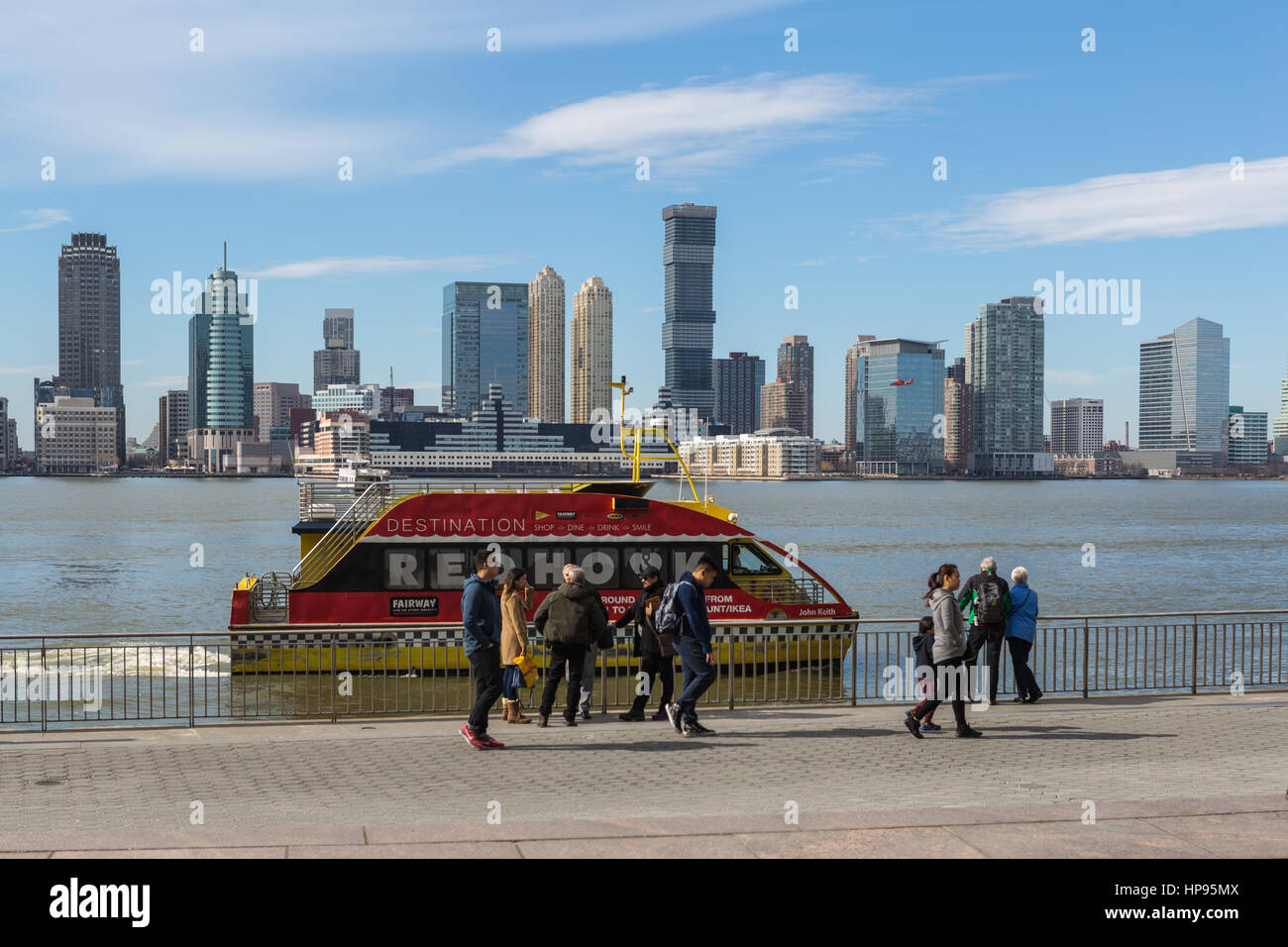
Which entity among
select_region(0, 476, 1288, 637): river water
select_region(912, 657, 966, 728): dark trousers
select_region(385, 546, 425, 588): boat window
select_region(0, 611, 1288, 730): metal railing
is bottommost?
select_region(0, 476, 1288, 637): river water

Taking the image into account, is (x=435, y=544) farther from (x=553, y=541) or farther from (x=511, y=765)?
(x=511, y=765)

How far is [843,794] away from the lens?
10.3 m

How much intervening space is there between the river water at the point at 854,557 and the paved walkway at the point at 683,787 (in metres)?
4.12

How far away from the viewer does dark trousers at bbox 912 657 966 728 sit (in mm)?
12828

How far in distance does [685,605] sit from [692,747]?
56.6 inches

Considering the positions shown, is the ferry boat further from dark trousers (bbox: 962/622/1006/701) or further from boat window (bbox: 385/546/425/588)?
dark trousers (bbox: 962/622/1006/701)

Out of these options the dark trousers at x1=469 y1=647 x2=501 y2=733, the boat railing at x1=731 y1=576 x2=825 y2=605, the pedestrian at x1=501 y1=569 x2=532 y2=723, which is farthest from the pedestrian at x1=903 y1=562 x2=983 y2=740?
the boat railing at x1=731 y1=576 x2=825 y2=605

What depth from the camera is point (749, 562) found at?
76.7ft

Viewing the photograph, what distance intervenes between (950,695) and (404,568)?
38.6ft

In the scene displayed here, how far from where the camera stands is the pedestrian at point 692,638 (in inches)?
502

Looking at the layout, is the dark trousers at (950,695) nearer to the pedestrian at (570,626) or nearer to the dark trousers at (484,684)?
the pedestrian at (570,626)

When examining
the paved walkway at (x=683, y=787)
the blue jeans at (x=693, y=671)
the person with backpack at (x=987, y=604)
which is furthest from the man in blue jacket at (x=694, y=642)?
the person with backpack at (x=987, y=604)

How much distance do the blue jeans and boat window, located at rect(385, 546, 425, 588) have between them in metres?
10.2
